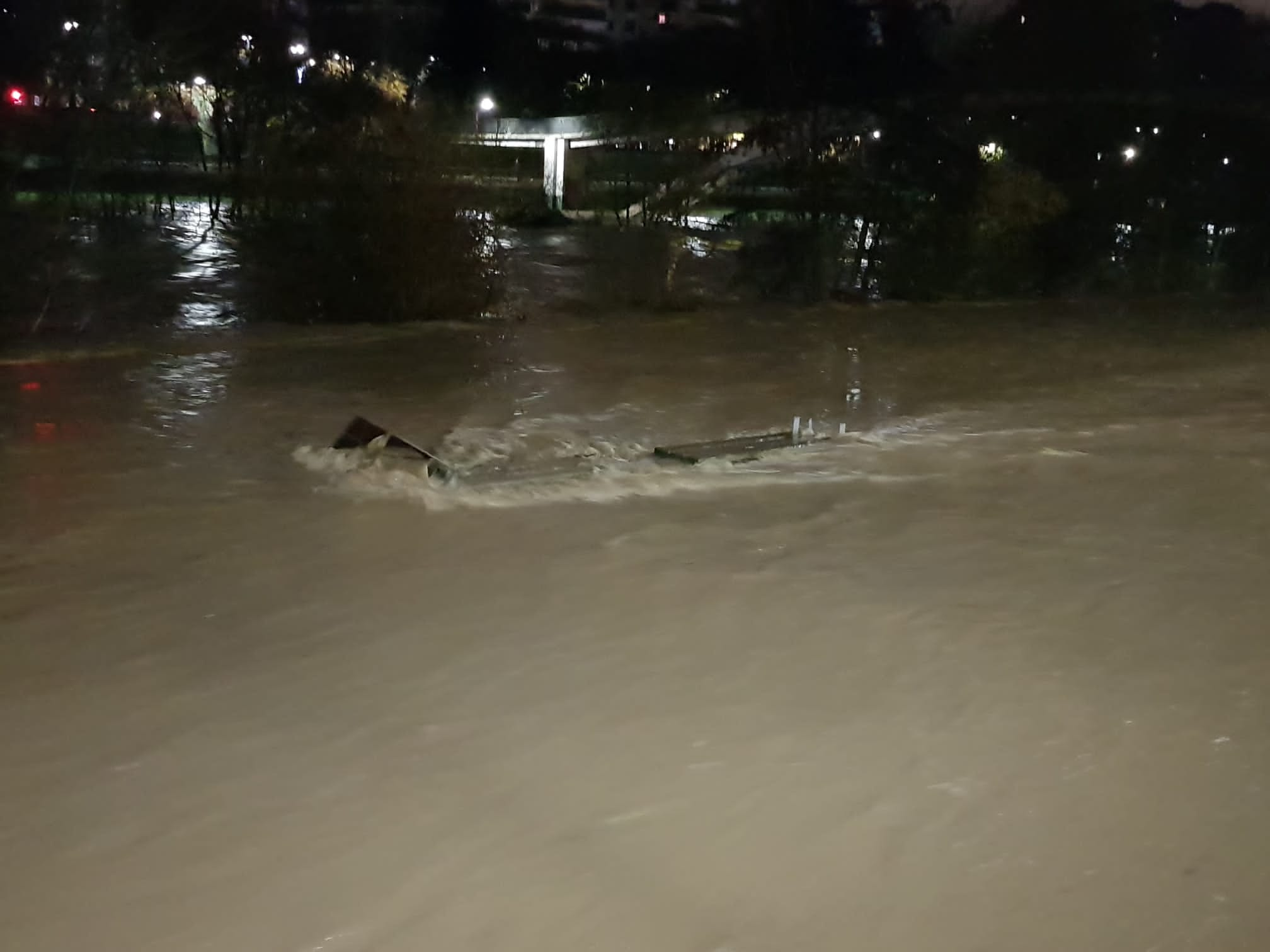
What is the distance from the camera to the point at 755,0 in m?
23.3

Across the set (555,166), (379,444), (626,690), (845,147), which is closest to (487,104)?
(555,166)

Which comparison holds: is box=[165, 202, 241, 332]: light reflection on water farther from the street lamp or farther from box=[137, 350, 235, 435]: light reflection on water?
the street lamp

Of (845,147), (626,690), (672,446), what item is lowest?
(626,690)

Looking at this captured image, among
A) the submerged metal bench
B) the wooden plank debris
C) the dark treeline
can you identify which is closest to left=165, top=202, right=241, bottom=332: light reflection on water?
the dark treeline

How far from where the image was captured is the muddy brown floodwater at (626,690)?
431 centimetres

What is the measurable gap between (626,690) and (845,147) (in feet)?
60.9

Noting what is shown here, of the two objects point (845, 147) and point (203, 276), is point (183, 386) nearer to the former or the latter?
point (203, 276)

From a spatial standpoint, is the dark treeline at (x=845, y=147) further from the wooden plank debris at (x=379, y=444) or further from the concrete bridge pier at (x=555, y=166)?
the concrete bridge pier at (x=555, y=166)

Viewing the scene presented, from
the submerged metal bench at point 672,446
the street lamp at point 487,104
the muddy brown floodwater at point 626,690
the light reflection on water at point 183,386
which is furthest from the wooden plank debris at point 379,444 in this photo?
the street lamp at point 487,104

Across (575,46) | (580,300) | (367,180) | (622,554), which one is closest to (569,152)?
(575,46)

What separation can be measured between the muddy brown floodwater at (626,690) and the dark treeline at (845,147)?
20.5 feet

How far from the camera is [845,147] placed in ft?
75.0

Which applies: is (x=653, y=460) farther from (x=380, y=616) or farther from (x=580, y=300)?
(x=580, y=300)

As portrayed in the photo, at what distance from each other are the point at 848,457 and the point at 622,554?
3.43 metres
